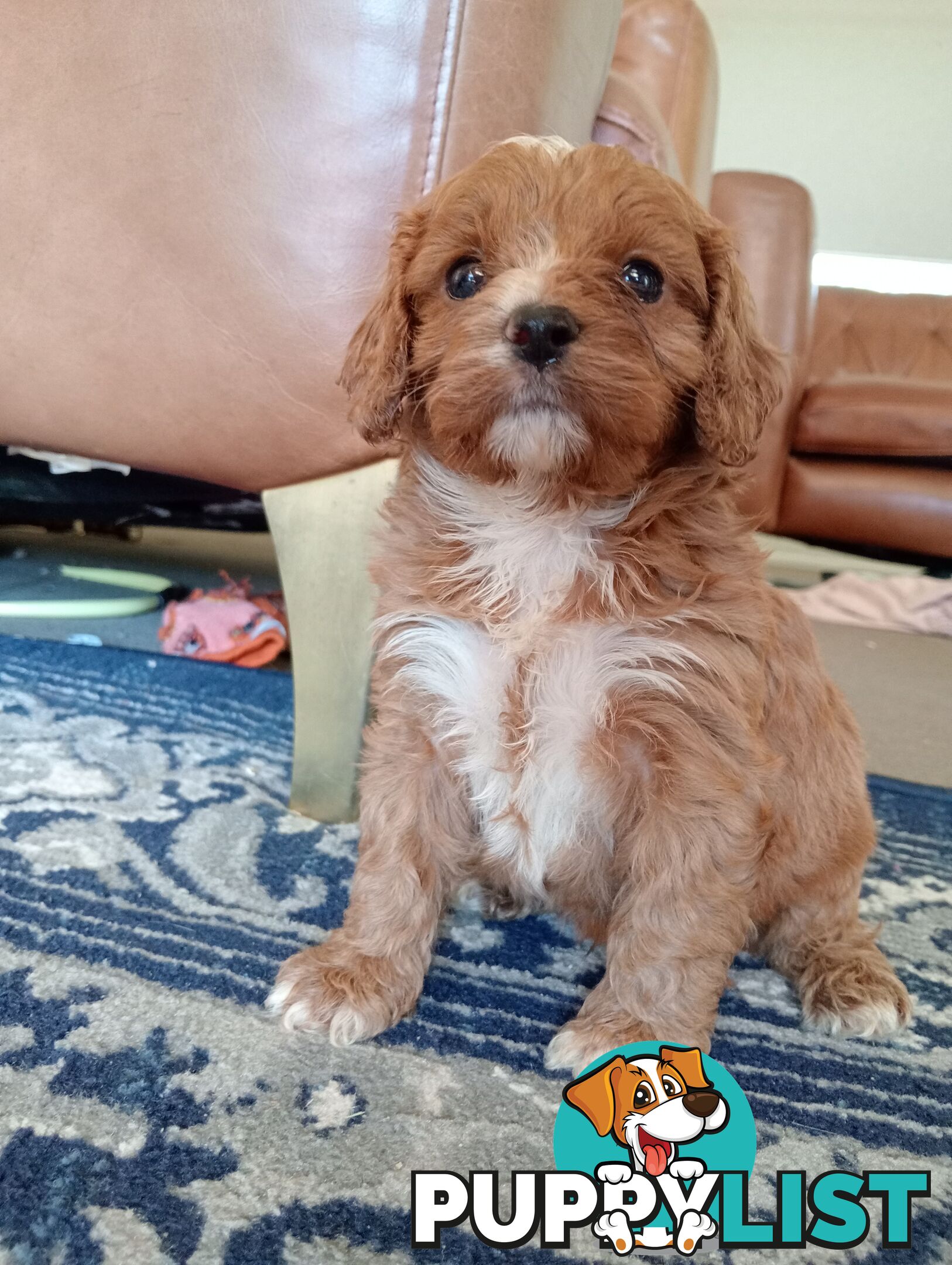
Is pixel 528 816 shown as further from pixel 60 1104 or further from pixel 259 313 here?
pixel 259 313

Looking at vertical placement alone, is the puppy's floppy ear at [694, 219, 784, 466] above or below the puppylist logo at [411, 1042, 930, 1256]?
above

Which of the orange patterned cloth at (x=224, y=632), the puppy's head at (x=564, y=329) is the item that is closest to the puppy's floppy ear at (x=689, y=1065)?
the puppy's head at (x=564, y=329)

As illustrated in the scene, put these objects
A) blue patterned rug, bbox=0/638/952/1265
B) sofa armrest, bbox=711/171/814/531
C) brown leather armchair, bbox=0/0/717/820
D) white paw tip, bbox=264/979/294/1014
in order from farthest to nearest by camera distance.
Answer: sofa armrest, bbox=711/171/814/531 → brown leather armchair, bbox=0/0/717/820 → white paw tip, bbox=264/979/294/1014 → blue patterned rug, bbox=0/638/952/1265

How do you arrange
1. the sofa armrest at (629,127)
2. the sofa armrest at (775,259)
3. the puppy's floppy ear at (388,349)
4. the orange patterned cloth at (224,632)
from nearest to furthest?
the puppy's floppy ear at (388,349) → the sofa armrest at (629,127) → the orange patterned cloth at (224,632) → the sofa armrest at (775,259)

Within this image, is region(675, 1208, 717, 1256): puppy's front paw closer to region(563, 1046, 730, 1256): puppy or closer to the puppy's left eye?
region(563, 1046, 730, 1256): puppy

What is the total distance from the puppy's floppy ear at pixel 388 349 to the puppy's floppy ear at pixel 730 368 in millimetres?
396

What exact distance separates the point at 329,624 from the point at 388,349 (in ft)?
1.82

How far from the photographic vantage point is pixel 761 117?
8258mm

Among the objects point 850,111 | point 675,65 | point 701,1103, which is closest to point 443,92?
point 701,1103

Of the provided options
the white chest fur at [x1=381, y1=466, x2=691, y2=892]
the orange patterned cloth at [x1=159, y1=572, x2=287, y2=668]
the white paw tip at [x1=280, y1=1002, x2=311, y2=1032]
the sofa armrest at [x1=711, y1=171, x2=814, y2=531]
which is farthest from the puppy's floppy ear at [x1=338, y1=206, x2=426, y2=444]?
the sofa armrest at [x1=711, y1=171, x2=814, y2=531]

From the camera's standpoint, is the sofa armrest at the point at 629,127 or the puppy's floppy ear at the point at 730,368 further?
the sofa armrest at the point at 629,127

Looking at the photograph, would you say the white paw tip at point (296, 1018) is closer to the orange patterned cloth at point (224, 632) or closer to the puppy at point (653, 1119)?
the puppy at point (653, 1119)

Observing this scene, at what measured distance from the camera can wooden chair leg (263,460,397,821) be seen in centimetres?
165

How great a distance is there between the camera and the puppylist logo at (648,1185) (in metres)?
0.84
